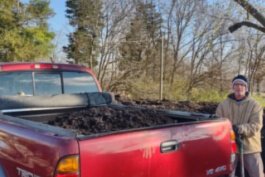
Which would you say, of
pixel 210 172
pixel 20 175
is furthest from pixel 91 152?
pixel 210 172

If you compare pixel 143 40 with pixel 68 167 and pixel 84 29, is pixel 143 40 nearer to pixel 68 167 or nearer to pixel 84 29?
pixel 84 29

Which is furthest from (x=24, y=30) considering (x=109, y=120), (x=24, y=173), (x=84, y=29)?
(x=24, y=173)

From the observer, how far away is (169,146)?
3.17 meters

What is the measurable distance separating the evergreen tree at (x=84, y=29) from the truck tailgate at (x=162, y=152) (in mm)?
26599

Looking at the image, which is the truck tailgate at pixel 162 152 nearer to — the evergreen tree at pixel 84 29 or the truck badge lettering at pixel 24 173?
the truck badge lettering at pixel 24 173

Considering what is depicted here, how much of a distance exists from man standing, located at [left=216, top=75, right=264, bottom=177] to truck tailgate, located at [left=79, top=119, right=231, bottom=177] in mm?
1023

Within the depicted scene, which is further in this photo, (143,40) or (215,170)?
(143,40)

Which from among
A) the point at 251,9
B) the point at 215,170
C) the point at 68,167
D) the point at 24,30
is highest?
the point at 24,30

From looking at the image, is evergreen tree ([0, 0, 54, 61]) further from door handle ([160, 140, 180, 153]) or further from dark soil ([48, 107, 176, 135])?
door handle ([160, 140, 180, 153])

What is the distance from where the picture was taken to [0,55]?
30094 millimetres

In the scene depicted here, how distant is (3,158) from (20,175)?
329mm

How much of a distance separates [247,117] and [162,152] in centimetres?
186

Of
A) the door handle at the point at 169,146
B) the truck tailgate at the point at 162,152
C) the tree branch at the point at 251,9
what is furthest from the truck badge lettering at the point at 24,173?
the tree branch at the point at 251,9

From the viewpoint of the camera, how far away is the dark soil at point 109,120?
11.8 ft
